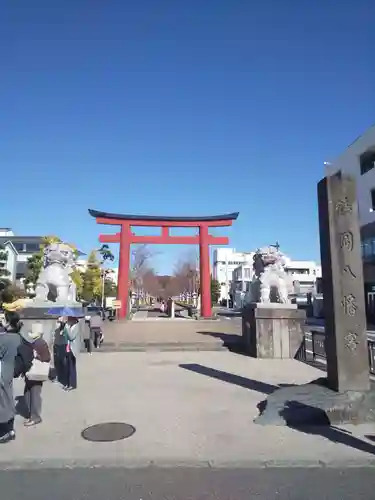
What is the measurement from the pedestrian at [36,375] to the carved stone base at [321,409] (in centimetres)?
339

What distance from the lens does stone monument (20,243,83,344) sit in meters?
11.6

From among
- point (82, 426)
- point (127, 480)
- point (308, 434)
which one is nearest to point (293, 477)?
point (308, 434)

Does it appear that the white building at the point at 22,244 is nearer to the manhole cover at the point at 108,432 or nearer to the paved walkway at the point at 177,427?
the paved walkway at the point at 177,427

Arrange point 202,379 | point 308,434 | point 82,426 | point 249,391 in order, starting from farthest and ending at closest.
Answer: point 202,379 → point 249,391 → point 82,426 → point 308,434

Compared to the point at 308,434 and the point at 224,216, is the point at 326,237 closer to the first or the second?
the point at 308,434

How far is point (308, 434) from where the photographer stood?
535cm

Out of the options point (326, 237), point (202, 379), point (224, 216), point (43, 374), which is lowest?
point (202, 379)

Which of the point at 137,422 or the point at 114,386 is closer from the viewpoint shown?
the point at 137,422

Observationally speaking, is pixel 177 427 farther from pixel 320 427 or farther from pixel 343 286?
pixel 343 286

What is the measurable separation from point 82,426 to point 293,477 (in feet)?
10.6

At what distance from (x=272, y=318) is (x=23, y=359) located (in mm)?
8935

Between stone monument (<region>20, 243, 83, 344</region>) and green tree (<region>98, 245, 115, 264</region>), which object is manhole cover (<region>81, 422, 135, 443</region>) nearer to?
stone monument (<region>20, 243, 83, 344</region>)

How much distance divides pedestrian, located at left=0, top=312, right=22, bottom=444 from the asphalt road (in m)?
0.79

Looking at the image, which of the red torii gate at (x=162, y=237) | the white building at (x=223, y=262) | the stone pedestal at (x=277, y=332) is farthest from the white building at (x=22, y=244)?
the stone pedestal at (x=277, y=332)
